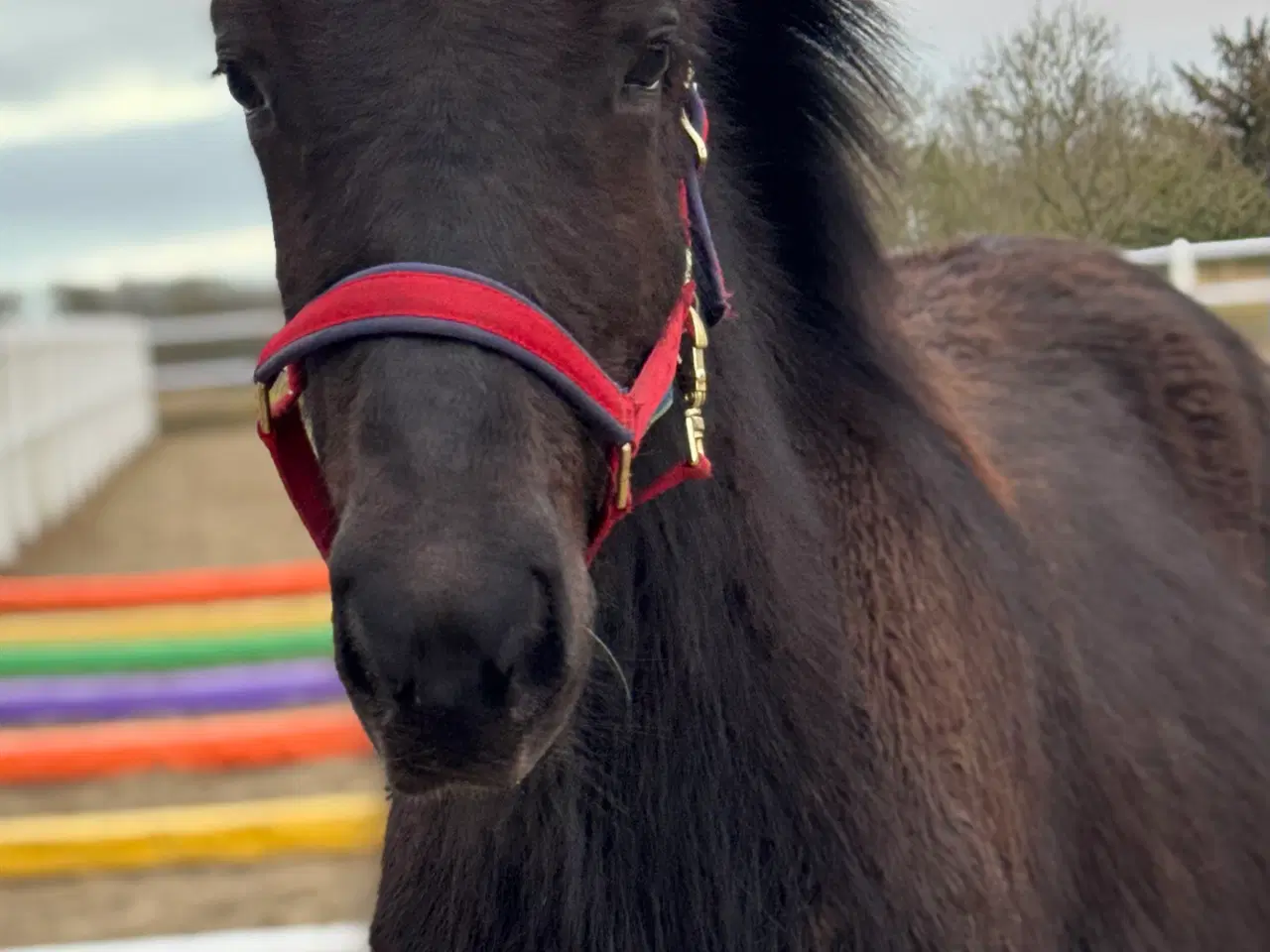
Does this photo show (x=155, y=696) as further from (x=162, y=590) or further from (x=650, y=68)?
(x=650, y=68)

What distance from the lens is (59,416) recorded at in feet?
33.3

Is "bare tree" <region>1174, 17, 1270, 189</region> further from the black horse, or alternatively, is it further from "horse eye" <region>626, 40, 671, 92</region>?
"horse eye" <region>626, 40, 671, 92</region>

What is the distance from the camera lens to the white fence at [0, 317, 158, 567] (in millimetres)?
8961

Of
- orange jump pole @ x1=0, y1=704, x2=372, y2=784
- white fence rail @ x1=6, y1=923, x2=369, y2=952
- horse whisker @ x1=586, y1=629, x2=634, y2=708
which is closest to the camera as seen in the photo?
horse whisker @ x1=586, y1=629, x2=634, y2=708

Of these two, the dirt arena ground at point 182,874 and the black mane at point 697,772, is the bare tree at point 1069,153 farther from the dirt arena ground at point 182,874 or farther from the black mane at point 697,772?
the dirt arena ground at point 182,874

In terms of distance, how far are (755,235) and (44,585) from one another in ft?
18.5

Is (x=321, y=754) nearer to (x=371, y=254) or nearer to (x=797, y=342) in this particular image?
(x=797, y=342)

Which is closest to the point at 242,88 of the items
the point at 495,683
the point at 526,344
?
the point at 526,344

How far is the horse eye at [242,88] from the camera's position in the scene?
142 centimetres

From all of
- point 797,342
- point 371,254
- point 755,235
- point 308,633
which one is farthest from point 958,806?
point 308,633

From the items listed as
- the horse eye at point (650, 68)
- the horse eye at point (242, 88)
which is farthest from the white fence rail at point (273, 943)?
the horse eye at point (650, 68)

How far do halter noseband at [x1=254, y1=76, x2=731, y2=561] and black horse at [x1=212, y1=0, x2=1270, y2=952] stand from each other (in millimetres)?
20

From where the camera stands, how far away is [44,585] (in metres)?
6.47

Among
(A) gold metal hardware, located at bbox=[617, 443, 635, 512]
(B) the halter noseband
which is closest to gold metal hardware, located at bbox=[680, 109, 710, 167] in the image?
(B) the halter noseband
